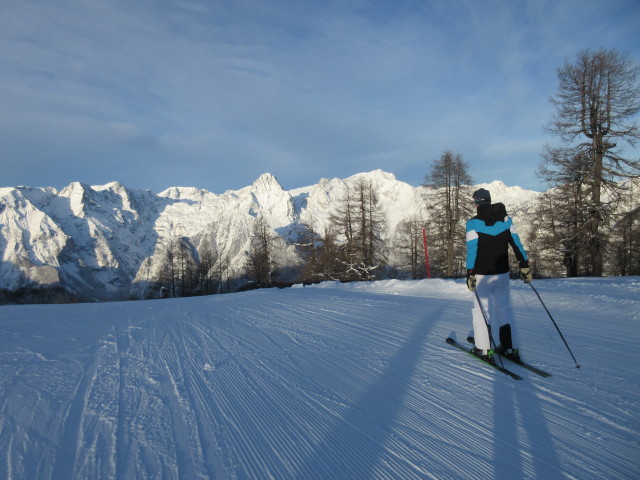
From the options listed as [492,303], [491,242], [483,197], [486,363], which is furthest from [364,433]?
[483,197]

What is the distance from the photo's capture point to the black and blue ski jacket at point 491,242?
4.57 metres

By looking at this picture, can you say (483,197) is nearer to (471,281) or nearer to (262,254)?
(471,281)

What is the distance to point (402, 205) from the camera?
120062mm

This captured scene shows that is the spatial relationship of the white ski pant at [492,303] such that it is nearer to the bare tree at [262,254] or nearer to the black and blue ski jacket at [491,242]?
the black and blue ski jacket at [491,242]

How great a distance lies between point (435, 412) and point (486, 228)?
8.44 feet

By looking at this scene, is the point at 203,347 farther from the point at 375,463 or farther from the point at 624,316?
the point at 624,316

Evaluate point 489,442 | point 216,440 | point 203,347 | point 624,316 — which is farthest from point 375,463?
point 624,316

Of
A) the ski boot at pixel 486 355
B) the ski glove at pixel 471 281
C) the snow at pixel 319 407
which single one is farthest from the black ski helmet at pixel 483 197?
the snow at pixel 319 407

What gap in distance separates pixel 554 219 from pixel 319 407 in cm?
2016

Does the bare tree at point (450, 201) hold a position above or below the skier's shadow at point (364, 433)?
above

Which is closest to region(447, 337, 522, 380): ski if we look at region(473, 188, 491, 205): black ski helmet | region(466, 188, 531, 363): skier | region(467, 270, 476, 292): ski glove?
region(466, 188, 531, 363): skier

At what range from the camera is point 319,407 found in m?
3.34

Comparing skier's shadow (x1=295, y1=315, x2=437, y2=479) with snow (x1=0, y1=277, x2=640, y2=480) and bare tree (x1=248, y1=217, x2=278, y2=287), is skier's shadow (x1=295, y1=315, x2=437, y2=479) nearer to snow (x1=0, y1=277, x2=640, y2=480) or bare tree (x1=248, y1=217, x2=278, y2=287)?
snow (x1=0, y1=277, x2=640, y2=480)

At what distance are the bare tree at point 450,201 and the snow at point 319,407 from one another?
15.6m
